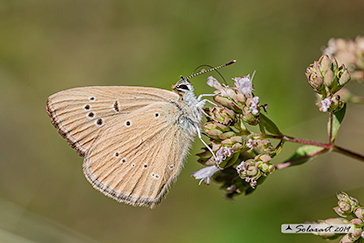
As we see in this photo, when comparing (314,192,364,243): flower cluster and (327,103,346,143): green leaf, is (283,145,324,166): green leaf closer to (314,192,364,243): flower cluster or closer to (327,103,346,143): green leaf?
(327,103,346,143): green leaf

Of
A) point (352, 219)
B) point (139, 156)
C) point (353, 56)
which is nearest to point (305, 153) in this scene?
point (352, 219)

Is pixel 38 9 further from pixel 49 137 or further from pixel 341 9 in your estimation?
pixel 341 9

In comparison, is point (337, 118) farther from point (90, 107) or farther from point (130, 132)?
point (90, 107)

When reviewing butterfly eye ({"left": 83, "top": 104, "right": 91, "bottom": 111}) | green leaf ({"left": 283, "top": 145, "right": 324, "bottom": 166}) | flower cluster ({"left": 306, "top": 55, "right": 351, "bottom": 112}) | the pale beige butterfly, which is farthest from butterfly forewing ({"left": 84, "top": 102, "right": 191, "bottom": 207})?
flower cluster ({"left": 306, "top": 55, "right": 351, "bottom": 112})

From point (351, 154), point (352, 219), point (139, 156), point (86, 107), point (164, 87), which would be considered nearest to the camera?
point (352, 219)

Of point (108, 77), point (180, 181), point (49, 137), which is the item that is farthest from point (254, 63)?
point (49, 137)

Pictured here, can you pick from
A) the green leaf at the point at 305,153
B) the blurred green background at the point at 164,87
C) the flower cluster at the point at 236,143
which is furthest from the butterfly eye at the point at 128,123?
the blurred green background at the point at 164,87

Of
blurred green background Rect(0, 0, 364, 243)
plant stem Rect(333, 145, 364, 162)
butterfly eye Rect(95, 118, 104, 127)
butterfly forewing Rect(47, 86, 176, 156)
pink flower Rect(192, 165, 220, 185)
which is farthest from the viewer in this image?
blurred green background Rect(0, 0, 364, 243)
